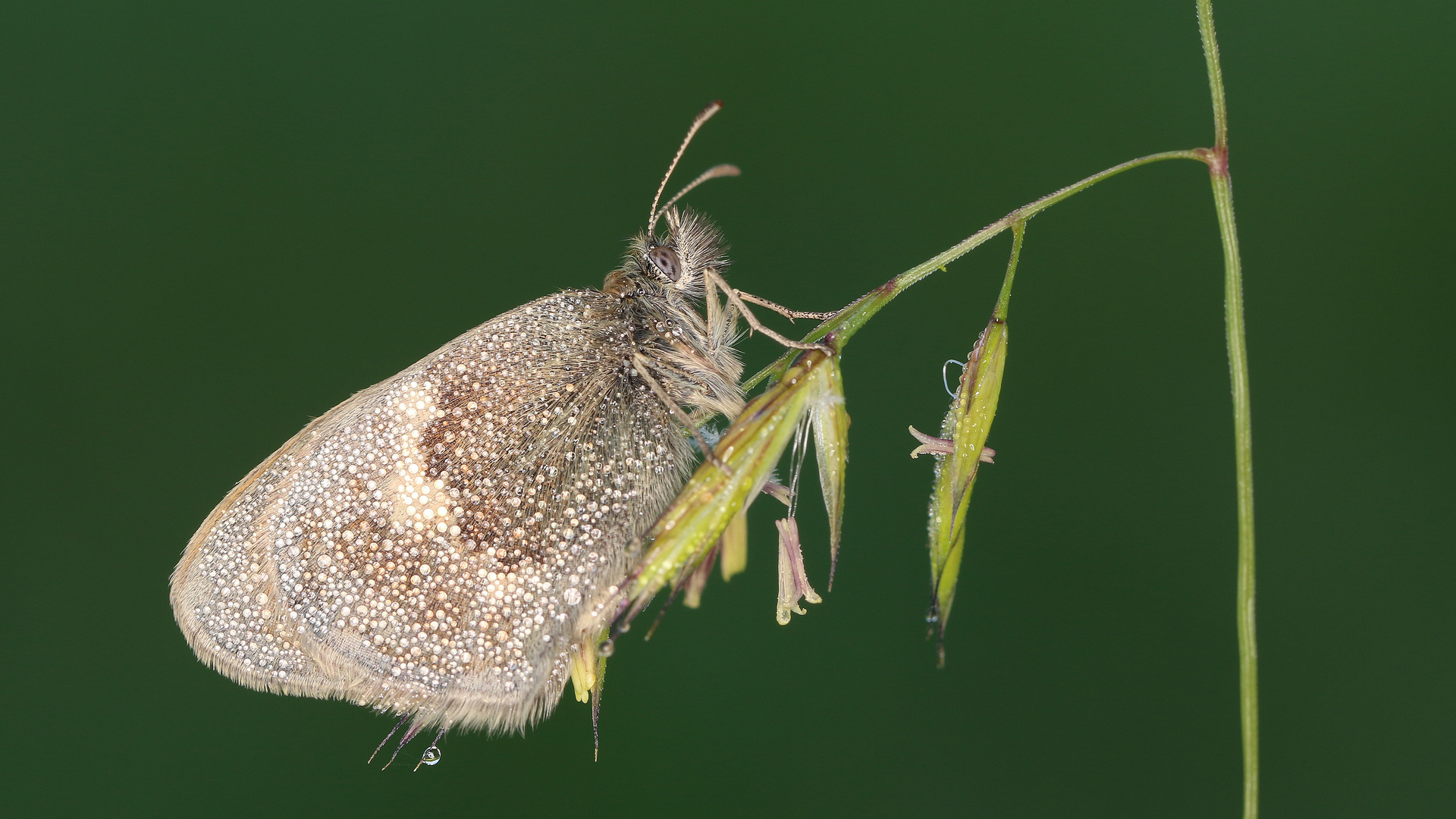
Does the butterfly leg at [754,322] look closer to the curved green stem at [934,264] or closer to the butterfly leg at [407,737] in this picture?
the curved green stem at [934,264]

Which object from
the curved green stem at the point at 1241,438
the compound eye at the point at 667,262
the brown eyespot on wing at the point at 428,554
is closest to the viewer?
the curved green stem at the point at 1241,438

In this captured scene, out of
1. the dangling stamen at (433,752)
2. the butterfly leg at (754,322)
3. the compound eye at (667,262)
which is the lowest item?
the dangling stamen at (433,752)

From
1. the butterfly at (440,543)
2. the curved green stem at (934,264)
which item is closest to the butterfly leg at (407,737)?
the butterfly at (440,543)

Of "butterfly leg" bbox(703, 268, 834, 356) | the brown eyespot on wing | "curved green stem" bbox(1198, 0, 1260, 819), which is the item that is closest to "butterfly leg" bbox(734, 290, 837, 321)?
"butterfly leg" bbox(703, 268, 834, 356)

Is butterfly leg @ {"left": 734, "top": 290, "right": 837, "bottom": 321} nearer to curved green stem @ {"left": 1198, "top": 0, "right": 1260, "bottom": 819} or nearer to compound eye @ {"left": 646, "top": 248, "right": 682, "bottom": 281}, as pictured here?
compound eye @ {"left": 646, "top": 248, "right": 682, "bottom": 281}

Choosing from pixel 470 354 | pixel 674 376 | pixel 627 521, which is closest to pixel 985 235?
pixel 674 376

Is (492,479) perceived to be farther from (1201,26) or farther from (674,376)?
(1201,26)
